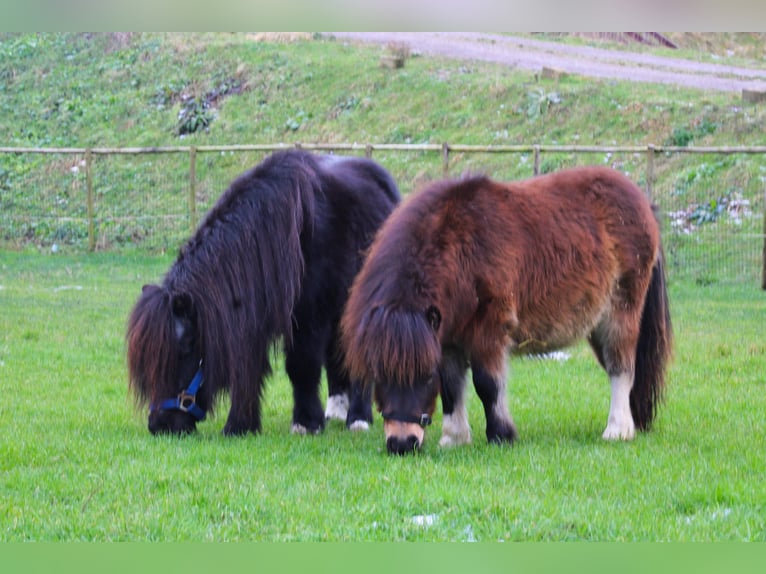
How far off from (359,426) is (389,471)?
6.36 feet

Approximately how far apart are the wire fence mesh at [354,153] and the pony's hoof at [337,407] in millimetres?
6091

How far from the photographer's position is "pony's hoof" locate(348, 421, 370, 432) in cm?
785

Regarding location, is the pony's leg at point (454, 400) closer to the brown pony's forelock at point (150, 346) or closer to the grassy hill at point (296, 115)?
the brown pony's forelock at point (150, 346)

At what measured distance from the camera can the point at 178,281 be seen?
7117 millimetres

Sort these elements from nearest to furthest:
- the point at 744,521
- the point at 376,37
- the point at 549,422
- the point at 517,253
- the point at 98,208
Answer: the point at 744,521 → the point at 517,253 → the point at 549,422 → the point at 98,208 → the point at 376,37

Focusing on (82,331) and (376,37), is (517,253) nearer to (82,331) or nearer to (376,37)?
(82,331)

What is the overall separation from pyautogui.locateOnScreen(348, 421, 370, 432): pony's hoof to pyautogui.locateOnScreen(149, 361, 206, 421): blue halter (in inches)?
53.6

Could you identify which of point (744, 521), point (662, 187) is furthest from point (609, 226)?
point (662, 187)

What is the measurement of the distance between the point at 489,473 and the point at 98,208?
59.5ft

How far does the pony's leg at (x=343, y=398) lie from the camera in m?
7.89

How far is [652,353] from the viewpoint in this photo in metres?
7.50

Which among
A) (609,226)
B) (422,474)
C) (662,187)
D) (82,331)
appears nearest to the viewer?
(422,474)

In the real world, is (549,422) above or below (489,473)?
below

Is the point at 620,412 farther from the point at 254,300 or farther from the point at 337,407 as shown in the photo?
the point at 254,300
